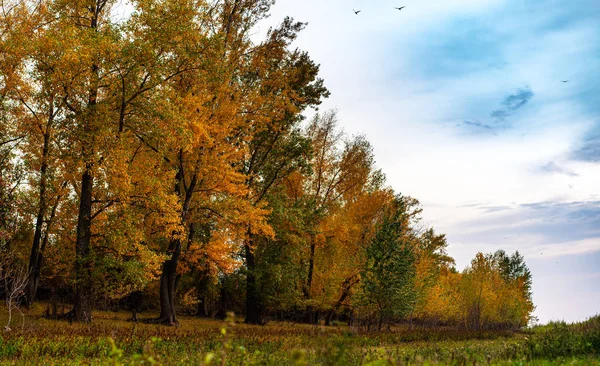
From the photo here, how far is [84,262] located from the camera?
64.6ft

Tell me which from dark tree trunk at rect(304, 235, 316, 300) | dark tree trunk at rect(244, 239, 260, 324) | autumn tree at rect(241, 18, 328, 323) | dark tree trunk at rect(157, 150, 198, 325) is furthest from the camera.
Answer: dark tree trunk at rect(304, 235, 316, 300)

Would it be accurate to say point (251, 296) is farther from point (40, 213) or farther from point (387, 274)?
point (40, 213)

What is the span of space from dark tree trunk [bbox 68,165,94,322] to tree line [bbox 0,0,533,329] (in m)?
0.07

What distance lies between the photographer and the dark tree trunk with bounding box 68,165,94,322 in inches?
770

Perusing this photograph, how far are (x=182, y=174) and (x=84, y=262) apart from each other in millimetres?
6261

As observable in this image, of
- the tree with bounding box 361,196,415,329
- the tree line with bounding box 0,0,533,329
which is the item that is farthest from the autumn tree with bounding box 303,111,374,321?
the tree with bounding box 361,196,415,329

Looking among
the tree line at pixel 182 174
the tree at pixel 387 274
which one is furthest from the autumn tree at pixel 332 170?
the tree at pixel 387 274

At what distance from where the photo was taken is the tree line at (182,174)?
63.5 ft

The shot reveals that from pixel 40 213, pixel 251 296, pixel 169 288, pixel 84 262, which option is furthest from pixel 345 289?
pixel 40 213

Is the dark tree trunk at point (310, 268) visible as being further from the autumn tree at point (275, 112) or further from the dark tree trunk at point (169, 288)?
the dark tree trunk at point (169, 288)

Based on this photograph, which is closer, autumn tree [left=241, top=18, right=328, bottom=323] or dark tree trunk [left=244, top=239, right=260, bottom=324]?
autumn tree [left=241, top=18, right=328, bottom=323]

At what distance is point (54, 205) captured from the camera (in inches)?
954

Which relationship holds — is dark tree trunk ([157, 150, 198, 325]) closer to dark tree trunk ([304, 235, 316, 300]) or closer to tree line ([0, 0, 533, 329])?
tree line ([0, 0, 533, 329])

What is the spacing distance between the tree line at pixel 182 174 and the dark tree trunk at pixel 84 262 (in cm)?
7
